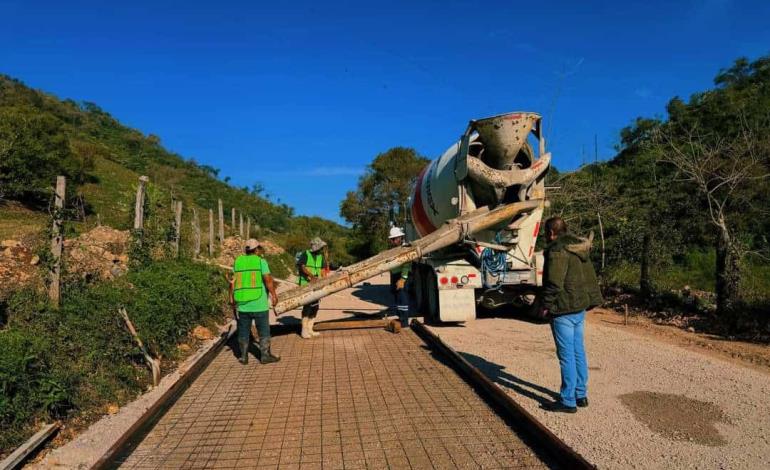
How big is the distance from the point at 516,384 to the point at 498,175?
338 cm

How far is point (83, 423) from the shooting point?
439 centimetres

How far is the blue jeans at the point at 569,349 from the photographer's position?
4.44m

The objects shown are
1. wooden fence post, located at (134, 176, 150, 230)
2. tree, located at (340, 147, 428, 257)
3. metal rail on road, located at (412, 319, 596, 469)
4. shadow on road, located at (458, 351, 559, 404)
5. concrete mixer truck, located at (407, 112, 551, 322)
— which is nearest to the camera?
metal rail on road, located at (412, 319, 596, 469)

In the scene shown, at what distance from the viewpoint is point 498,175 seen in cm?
768

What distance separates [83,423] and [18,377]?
0.68 meters

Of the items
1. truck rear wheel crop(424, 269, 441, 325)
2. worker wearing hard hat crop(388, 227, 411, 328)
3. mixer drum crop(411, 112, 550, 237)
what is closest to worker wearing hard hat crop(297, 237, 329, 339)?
worker wearing hard hat crop(388, 227, 411, 328)

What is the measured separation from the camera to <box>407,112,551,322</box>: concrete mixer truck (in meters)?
7.62

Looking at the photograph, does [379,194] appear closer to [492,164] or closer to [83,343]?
[492,164]

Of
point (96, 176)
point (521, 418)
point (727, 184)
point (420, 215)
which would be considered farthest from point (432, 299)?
point (96, 176)

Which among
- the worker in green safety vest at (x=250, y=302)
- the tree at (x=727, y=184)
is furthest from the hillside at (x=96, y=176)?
the tree at (x=727, y=184)

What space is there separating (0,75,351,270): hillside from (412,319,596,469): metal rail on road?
5301 mm

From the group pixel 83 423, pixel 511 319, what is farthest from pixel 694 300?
pixel 83 423

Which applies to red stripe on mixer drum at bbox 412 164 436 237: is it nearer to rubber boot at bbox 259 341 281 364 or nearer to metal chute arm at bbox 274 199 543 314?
metal chute arm at bbox 274 199 543 314

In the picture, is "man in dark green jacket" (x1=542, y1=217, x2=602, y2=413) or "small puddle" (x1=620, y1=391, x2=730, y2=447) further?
"man in dark green jacket" (x1=542, y1=217, x2=602, y2=413)
